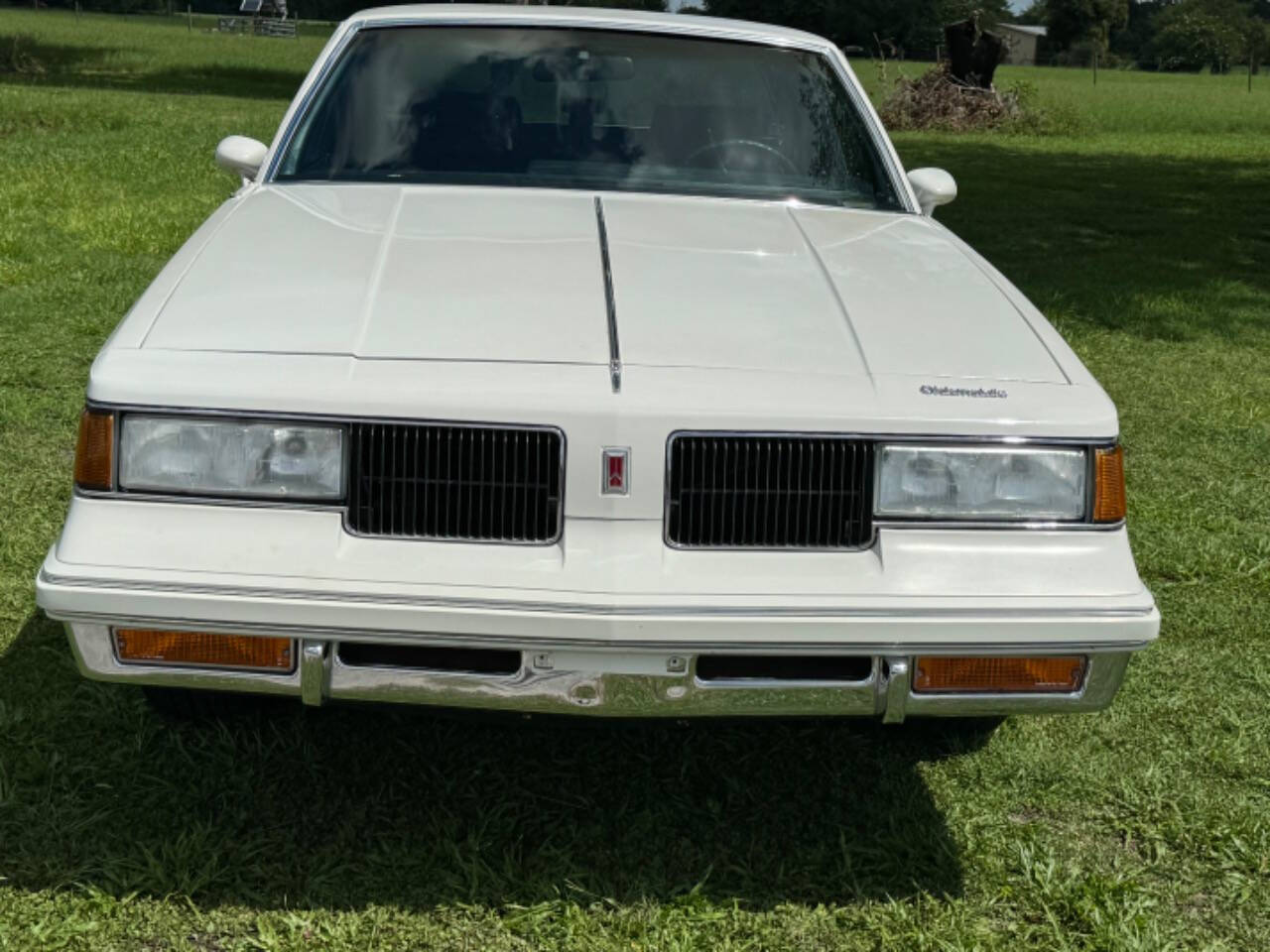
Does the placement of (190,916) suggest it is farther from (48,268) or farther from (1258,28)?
(1258,28)

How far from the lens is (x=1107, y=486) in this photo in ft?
8.91

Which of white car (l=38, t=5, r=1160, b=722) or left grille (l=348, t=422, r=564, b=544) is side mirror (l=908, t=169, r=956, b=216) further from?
left grille (l=348, t=422, r=564, b=544)

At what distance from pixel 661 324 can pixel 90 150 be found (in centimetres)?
→ 1255

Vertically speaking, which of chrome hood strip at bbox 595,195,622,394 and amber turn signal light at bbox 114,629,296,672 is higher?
chrome hood strip at bbox 595,195,622,394

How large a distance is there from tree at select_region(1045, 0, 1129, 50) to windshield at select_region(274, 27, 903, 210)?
10352 centimetres

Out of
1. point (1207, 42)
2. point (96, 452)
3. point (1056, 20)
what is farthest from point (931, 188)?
point (1056, 20)

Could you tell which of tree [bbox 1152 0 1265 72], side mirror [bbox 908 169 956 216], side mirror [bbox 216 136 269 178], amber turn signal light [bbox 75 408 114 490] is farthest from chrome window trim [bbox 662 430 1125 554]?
tree [bbox 1152 0 1265 72]

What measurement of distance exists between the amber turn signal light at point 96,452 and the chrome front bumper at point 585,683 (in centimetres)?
24

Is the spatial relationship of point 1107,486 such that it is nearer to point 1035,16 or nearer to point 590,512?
point 590,512

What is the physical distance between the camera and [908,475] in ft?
8.69

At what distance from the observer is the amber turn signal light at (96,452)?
2600 millimetres

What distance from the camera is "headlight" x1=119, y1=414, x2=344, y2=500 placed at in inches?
102

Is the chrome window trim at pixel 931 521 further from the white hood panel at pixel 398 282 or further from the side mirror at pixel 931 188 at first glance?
the side mirror at pixel 931 188

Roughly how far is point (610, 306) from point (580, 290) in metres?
0.11
